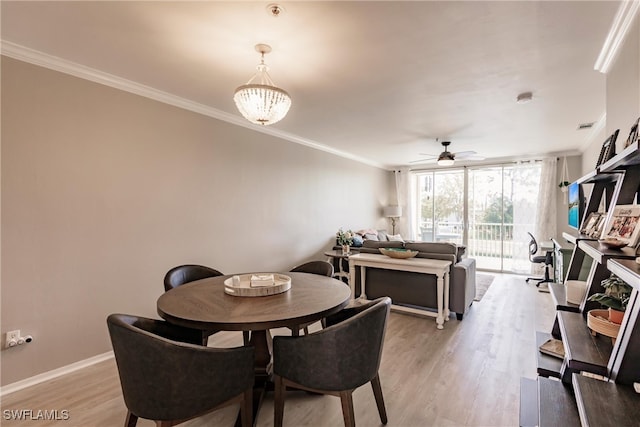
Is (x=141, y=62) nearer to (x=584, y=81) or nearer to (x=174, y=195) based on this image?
(x=174, y=195)

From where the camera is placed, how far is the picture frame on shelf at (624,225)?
1161 mm

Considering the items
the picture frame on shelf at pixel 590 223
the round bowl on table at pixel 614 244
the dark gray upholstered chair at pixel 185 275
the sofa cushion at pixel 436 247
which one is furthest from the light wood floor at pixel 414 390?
the round bowl on table at pixel 614 244

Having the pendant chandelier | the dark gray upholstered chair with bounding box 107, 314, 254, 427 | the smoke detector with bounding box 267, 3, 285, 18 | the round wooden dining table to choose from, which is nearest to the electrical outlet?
the round wooden dining table

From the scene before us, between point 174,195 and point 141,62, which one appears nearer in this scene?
point 141,62

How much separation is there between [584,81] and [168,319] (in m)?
3.73

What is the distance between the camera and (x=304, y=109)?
3.46 meters

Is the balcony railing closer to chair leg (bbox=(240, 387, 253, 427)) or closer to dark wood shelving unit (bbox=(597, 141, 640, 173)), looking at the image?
dark wood shelving unit (bbox=(597, 141, 640, 173))

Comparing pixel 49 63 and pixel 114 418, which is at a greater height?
pixel 49 63

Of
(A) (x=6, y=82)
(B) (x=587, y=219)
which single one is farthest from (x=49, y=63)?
(B) (x=587, y=219)

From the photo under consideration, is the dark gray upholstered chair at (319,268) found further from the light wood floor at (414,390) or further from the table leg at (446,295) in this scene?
the table leg at (446,295)

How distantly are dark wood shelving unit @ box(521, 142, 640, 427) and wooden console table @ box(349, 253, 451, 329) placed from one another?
1.73m

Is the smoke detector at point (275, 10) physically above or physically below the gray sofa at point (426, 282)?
above

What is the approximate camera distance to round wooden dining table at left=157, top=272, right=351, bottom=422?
1486mm

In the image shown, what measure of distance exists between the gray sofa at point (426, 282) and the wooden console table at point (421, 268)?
0.32 feet
